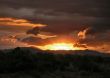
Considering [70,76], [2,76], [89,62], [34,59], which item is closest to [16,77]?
[2,76]

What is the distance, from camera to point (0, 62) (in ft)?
159

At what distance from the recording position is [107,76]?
43469 millimetres

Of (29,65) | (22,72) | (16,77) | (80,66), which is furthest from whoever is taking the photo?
(80,66)

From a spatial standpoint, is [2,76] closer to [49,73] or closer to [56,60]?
[49,73]

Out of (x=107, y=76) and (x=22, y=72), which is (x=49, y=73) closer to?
(x=22, y=72)

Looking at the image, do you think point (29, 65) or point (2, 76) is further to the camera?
point (29, 65)

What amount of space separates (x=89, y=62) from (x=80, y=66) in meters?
2.51

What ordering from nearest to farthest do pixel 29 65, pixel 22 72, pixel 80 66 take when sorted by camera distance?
pixel 22 72, pixel 29 65, pixel 80 66

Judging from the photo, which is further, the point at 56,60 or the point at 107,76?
the point at 56,60

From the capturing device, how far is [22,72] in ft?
146

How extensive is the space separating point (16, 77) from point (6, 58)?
10.8 meters

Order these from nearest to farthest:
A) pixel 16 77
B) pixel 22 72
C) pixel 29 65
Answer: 1. pixel 16 77
2. pixel 22 72
3. pixel 29 65

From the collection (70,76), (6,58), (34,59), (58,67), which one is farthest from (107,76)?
(6,58)

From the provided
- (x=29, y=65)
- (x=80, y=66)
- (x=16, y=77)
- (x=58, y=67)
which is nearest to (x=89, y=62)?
(x=80, y=66)
